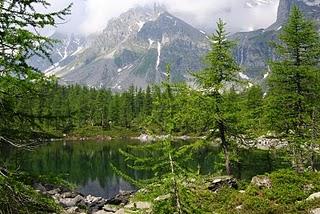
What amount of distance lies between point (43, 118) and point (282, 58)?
28.0m

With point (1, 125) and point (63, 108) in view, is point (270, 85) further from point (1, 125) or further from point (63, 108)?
point (63, 108)

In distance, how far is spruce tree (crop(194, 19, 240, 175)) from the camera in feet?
98.9

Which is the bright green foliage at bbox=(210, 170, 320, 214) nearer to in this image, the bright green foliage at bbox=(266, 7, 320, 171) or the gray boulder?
the gray boulder

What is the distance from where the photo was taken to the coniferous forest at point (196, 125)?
10.7m

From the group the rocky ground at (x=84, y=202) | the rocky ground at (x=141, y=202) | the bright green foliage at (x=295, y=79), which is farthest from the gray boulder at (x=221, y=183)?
the rocky ground at (x=84, y=202)

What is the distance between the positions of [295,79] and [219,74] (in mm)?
6762

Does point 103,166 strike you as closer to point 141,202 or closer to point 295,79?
point 295,79

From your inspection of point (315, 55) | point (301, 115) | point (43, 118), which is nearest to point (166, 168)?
point (43, 118)

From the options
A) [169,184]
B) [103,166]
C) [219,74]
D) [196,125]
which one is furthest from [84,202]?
[169,184]

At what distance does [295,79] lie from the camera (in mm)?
33250

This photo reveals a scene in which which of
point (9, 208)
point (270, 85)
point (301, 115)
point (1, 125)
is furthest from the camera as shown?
point (270, 85)

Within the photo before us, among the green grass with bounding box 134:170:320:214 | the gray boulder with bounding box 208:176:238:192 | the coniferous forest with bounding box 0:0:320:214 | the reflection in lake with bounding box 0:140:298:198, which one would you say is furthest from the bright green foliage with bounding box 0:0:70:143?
the reflection in lake with bounding box 0:140:298:198

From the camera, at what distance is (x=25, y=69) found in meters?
10.5

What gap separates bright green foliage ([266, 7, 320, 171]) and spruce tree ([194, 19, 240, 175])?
4559mm
